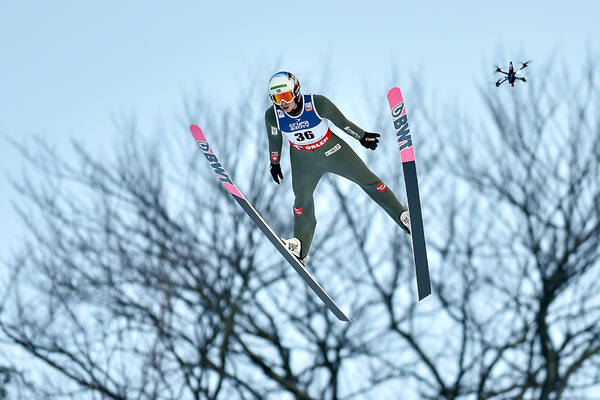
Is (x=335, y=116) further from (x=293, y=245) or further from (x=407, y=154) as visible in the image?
(x=293, y=245)

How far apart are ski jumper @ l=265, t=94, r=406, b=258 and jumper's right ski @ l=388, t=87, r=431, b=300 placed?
0.19 meters

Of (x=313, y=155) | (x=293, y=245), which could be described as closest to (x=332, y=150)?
(x=313, y=155)

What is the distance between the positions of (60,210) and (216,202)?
3.03 metres

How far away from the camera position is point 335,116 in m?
5.29

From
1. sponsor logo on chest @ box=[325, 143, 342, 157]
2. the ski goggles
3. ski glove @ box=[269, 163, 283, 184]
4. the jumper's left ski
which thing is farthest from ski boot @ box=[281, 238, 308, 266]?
the ski goggles

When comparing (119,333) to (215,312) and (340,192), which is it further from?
(340,192)

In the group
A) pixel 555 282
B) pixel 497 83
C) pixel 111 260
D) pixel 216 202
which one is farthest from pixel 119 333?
pixel 497 83

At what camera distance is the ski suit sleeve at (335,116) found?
207 inches

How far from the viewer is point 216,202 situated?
14086 millimetres

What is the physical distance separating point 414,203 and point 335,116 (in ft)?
3.24

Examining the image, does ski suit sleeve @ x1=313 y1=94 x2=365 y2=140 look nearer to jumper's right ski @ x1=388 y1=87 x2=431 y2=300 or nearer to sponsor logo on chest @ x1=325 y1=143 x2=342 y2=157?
sponsor logo on chest @ x1=325 y1=143 x2=342 y2=157

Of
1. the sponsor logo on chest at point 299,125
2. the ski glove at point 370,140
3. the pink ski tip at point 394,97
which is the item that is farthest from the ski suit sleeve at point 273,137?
the pink ski tip at point 394,97

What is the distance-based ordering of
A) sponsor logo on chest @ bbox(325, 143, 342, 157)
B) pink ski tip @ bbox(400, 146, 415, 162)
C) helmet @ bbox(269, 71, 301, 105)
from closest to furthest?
1. helmet @ bbox(269, 71, 301, 105)
2. sponsor logo on chest @ bbox(325, 143, 342, 157)
3. pink ski tip @ bbox(400, 146, 415, 162)

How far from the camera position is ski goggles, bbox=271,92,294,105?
16.4 ft
